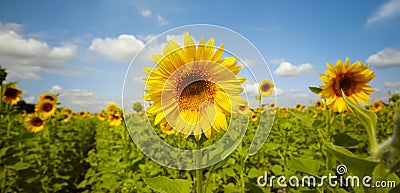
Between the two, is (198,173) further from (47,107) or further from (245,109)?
(47,107)

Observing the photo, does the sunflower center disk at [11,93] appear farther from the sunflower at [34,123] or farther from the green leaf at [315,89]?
the green leaf at [315,89]

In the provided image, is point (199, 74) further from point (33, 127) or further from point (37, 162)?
point (33, 127)

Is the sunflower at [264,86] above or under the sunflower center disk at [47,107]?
under

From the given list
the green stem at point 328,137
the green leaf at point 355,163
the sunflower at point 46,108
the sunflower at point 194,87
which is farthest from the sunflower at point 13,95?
the green leaf at point 355,163

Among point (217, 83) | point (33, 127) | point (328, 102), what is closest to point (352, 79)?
point (328, 102)

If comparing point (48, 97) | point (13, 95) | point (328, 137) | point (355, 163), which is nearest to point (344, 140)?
point (328, 137)

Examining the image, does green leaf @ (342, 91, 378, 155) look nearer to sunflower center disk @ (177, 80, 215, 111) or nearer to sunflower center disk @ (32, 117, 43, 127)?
sunflower center disk @ (177, 80, 215, 111)

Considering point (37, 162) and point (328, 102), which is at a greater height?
point (328, 102)
